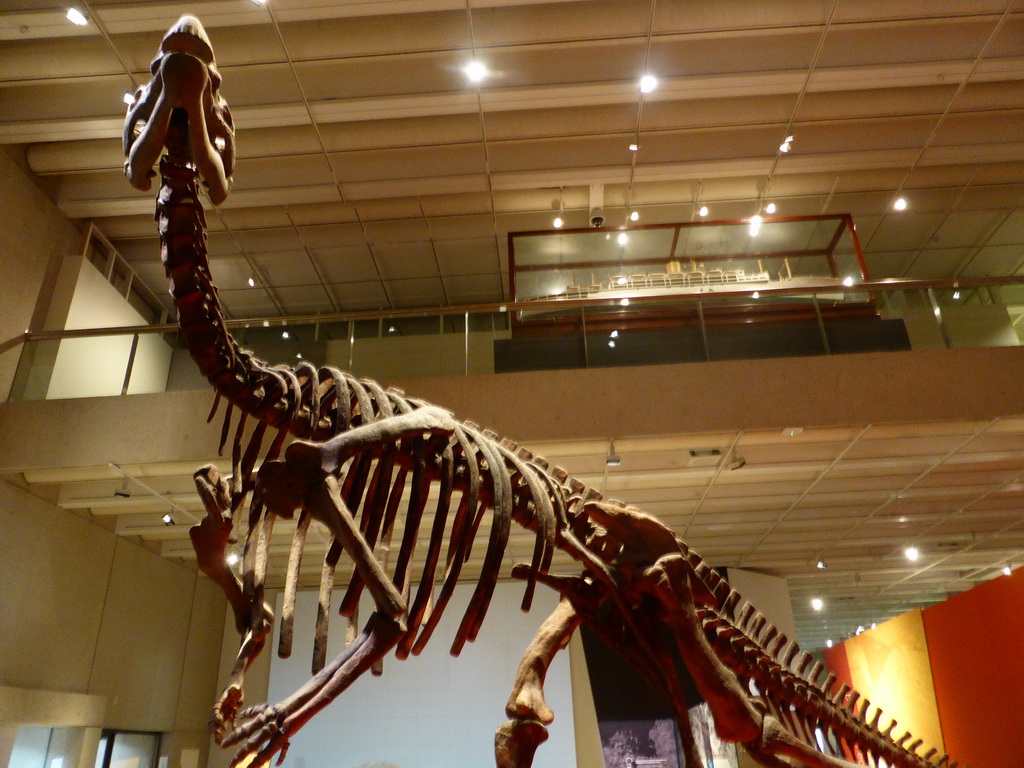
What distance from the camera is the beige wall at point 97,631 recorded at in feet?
26.0

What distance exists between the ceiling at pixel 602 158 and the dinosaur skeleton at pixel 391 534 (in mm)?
3964

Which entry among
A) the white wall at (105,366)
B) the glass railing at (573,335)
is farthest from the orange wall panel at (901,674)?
the white wall at (105,366)

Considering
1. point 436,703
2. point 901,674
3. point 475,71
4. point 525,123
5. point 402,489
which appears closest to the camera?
point 402,489

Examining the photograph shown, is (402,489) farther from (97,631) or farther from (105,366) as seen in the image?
(97,631)

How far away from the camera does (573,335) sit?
784 centimetres

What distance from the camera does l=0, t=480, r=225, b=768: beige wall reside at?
7914 mm

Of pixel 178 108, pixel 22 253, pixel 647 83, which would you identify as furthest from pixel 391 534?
pixel 22 253

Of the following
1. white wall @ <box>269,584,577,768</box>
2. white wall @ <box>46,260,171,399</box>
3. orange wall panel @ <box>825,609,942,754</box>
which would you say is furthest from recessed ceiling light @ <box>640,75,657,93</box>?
orange wall panel @ <box>825,609,942,754</box>

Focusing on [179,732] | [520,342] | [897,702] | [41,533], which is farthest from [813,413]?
[179,732]

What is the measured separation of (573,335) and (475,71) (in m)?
2.96

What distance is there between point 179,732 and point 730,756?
815 centimetres

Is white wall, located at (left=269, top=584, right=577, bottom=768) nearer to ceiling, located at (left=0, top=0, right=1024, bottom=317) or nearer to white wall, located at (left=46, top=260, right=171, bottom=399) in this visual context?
white wall, located at (left=46, top=260, right=171, bottom=399)

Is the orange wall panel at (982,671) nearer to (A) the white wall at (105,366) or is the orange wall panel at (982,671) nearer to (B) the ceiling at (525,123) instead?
(B) the ceiling at (525,123)

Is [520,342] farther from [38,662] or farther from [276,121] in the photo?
[38,662]
